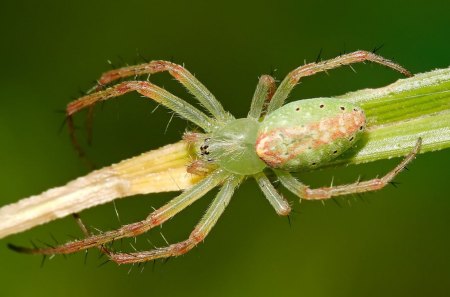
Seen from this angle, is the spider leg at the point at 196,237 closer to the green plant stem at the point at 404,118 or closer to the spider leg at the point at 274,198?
the spider leg at the point at 274,198

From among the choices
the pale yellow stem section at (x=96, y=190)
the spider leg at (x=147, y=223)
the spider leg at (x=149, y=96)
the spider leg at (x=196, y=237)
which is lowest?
the spider leg at (x=196, y=237)

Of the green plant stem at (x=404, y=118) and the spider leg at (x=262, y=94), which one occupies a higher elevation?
the spider leg at (x=262, y=94)

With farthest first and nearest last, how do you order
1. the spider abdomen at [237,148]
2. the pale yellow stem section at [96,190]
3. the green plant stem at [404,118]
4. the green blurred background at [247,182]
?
the green blurred background at [247,182], the spider abdomen at [237,148], the pale yellow stem section at [96,190], the green plant stem at [404,118]

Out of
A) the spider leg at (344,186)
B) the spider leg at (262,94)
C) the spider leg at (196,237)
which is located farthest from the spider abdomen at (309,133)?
the spider leg at (196,237)

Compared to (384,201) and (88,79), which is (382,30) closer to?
(384,201)

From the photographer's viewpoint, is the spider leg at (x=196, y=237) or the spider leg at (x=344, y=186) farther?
the spider leg at (x=196, y=237)

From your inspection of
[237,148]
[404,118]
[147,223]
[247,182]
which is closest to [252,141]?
[237,148]
